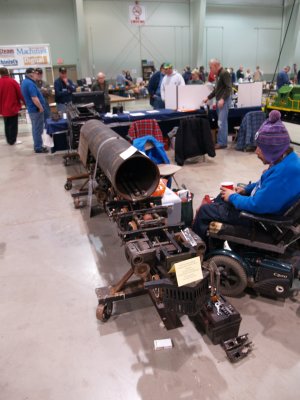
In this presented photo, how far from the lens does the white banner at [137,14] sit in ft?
44.6

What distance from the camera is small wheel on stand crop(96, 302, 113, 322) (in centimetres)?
202

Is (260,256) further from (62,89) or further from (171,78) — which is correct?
(62,89)

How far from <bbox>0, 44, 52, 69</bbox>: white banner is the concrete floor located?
25.4ft

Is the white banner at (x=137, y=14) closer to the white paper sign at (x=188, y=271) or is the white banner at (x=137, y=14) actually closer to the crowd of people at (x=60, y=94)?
the crowd of people at (x=60, y=94)

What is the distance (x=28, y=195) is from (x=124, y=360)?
9.45ft

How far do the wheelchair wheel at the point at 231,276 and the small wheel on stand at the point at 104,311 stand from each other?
27.8 inches

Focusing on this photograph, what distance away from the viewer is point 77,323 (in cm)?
205

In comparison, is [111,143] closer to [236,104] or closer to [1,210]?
[1,210]

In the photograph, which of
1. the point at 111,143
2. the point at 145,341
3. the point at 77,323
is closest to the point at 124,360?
the point at 145,341

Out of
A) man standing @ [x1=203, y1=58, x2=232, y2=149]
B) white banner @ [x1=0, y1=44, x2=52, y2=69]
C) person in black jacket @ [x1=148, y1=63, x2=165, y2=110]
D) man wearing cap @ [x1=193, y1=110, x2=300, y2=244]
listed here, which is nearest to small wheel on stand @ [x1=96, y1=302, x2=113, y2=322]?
man wearing cap @ [x1=193, y1=110, x2=300, y2=244]

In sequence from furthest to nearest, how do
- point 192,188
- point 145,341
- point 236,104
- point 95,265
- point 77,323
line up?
point 236,104, point 192,188, point 95,265, point 77,323, point 145,341

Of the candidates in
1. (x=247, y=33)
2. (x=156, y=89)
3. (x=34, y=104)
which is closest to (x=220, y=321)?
(x=34, y=104)

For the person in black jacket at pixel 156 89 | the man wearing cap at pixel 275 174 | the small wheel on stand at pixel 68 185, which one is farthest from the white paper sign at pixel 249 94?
the man wearing cap at pixel 275 174

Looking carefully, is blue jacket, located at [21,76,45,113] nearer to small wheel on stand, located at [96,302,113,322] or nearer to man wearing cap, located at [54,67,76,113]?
man wearing cap, located at [54,67,76,113]
